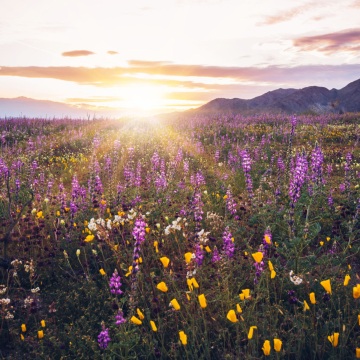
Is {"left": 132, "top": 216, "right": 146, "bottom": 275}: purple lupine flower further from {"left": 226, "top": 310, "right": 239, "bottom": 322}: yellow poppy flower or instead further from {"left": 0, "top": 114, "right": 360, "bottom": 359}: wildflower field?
{"left": 226, "top": 310, "right": 239, "bottom": 322}: yellow poppy flower

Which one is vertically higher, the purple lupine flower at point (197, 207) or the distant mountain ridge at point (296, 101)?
the distant mountain ridge at point (296, 101)

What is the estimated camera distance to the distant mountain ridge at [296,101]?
328 ft

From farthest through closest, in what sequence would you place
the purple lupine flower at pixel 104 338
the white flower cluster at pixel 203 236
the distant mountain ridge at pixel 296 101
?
the distant mountain ridge at pixel 296 101, the white flower cluster at pixel 203 236, the purple lupine flower at pixel 104 338

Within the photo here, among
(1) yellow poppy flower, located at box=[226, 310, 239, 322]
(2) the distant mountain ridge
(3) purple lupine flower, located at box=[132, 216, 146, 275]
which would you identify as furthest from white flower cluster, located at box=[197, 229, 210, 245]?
(2) the distant mountain ridge

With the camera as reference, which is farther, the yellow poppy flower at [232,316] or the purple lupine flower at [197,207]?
the purple lupine flower at [197,207]

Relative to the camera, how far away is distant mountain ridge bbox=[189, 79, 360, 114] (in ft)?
328

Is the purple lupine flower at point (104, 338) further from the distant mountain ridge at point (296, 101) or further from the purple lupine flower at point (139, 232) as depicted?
the distant mountain ridge at point (296, 101)

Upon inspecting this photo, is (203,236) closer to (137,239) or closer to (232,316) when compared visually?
(137,239)

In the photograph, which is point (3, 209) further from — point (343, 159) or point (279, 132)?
point (279, 132)

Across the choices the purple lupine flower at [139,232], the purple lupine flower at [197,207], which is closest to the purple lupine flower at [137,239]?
the purple lupine flower at [139,232]

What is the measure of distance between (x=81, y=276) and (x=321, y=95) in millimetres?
126000

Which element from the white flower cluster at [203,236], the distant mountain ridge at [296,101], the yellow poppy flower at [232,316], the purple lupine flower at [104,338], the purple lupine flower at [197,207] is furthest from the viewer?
the distant mountain ridge at [296,101]

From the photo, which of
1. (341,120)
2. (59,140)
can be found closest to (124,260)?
(59,140)

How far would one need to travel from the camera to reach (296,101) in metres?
106
